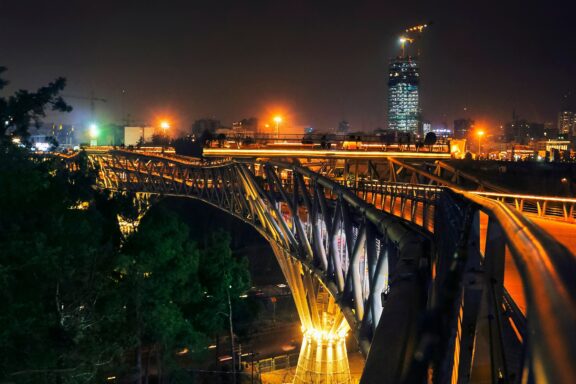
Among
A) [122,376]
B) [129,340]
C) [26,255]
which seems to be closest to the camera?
[26,255]

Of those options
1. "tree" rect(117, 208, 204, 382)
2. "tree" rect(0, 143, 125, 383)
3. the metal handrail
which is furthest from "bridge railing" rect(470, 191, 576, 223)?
"tree" rect(117, 208, 204, 382)

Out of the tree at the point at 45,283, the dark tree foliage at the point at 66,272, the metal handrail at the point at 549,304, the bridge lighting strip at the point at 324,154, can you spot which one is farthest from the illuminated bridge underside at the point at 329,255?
the tree at the point at 45,283

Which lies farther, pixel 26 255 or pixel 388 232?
pixel 26 255

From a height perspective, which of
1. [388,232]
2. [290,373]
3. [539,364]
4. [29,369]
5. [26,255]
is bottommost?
[290,373]

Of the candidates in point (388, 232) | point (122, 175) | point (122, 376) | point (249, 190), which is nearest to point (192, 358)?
point (122, 376)

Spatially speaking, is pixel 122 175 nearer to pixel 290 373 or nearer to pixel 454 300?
pixel 290 373

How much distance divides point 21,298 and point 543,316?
Answer: 14.8 m

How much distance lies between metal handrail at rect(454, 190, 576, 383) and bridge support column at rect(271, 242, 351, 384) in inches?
917

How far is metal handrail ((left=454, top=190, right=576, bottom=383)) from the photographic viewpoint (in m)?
1.16

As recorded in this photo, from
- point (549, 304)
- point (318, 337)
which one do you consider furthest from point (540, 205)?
point (549, 304)

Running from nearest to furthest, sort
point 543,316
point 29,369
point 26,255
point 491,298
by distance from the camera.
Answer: point 543,316 → point 491,298 → point 29,369 → point 26,255

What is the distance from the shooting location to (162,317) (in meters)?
22.2

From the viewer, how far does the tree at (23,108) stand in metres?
18.4

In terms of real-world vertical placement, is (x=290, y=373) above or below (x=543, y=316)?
below
